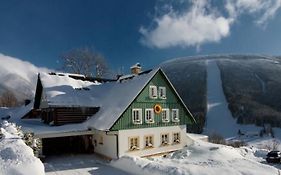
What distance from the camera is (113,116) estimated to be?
1001 inches

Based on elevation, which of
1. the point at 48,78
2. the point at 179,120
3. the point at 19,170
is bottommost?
the point at 19,170

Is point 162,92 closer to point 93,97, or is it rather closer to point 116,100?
point 116,100

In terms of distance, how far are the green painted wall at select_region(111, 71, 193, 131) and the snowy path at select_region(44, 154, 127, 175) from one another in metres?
3.21

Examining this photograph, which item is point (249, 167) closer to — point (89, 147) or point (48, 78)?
point (89, 147)

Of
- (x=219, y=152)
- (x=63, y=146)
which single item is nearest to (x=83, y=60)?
(x=63, y=146)

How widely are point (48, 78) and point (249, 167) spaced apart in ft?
68.4

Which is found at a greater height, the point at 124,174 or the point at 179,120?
the point at 179,120

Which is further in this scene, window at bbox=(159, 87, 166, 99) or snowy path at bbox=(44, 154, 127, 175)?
window at bbox=(159, 87, 166, 99)

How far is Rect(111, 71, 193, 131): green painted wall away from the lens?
25.4 m

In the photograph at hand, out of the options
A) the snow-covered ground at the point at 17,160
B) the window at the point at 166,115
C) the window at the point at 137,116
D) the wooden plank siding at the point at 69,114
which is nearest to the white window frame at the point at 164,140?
the window at the point at 166,115

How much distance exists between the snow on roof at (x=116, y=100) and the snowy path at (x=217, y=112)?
6192 centimetres

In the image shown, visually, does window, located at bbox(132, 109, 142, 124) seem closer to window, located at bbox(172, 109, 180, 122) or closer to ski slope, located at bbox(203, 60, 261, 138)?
window, located at bbox(172, 109, 180, 122)

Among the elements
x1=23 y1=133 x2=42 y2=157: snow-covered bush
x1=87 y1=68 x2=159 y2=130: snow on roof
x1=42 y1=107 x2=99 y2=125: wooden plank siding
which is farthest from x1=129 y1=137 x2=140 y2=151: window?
x1=23 y1=133 x2=42 y2=157: snow-covered bush

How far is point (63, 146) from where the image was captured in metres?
30.3
